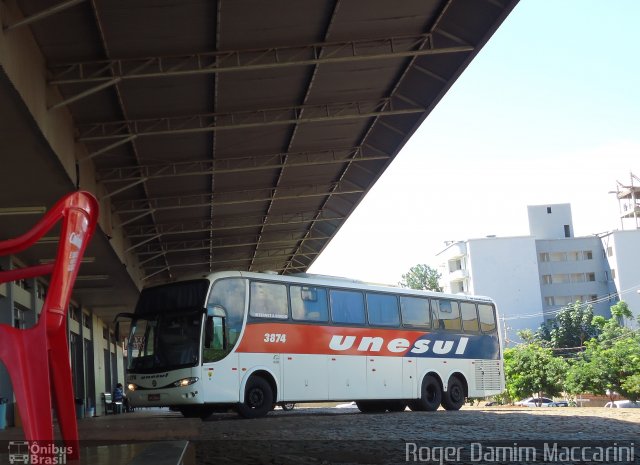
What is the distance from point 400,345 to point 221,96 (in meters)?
7.58

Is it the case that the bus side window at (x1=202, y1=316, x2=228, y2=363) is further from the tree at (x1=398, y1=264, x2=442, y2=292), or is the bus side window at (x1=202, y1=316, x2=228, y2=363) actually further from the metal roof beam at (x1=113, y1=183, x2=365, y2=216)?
the tree at (x1=398, y1=264, x2=442, y2=292)

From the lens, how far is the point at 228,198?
27938 millimetres

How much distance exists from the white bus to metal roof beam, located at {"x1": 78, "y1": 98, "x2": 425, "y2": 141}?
3.27 metres

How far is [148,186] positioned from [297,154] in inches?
163

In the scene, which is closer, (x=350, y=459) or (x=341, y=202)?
(x=350, y=459)

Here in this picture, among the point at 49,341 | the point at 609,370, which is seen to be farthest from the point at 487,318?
the point at 49,341

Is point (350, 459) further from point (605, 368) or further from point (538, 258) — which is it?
point (538, 258)

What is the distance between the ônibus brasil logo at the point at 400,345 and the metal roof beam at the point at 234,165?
5.01 metres

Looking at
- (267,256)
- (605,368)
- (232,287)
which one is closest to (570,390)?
(605,368)

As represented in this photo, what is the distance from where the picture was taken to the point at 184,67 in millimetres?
16062

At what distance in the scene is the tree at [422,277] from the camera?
93.8 metres

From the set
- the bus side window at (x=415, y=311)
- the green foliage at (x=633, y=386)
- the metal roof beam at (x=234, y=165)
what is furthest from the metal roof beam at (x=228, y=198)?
the green foliage at (x=633, y=386)

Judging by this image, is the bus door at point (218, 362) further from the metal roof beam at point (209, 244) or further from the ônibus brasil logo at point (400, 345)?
the metal roof beam at point (209, 244)

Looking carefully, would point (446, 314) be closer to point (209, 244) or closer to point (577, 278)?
point (209, 244)
